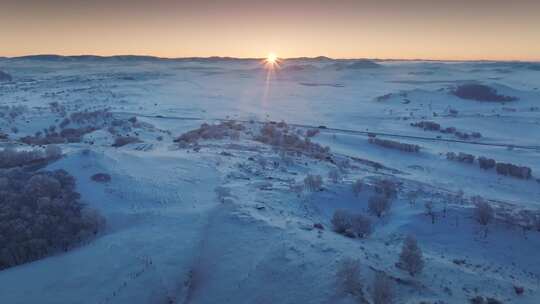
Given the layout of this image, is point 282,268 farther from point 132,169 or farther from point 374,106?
point 374,106

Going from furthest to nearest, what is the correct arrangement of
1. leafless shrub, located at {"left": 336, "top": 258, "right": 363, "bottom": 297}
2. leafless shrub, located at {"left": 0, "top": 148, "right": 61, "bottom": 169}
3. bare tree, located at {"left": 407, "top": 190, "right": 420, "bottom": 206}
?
leafless shrub, located at {"left": 0, "top": 148, "right": 61, "bottom": 169} < bare tree, located at {"left": 407, "top": 190, "right": 420, "bottom": 206} < leafless shrub, located at {"left": 336, "top": 258, "right": 363, "bottom": 297}

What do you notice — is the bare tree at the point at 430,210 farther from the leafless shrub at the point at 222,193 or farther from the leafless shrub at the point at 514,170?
the leafless shrub at the point at 514,170

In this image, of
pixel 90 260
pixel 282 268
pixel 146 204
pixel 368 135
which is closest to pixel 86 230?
pixel 90 260

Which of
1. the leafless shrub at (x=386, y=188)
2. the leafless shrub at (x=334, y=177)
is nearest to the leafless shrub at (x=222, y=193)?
the leafless shrub at (x=334, y=177)

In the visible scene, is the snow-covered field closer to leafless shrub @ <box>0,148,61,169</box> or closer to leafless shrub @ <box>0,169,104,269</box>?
leafless shrub @ <box>0,169,104,269</box>

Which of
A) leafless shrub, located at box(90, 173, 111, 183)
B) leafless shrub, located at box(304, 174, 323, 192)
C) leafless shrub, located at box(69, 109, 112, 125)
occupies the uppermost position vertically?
leafless shrub, located at box(90, 173, 111, 183)

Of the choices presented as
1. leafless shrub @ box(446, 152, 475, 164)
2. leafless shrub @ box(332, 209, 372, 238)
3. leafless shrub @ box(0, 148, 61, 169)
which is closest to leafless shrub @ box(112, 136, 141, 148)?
leafless shrub @ box(0, 148, 61, 169)

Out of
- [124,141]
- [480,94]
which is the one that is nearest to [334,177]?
[124,141]
